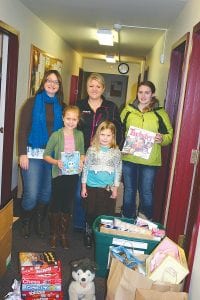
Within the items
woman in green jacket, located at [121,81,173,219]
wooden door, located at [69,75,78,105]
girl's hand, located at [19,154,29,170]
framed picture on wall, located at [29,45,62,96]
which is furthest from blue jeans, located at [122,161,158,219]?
wooden door, located at [69,75,78,105]

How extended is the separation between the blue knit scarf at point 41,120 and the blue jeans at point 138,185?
75 centimetres

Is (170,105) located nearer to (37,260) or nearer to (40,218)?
(40,218)

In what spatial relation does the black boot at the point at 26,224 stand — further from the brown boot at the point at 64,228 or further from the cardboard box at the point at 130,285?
the cardboard box at the point at 130,285

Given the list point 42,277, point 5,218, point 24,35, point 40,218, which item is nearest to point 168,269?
point 42,277

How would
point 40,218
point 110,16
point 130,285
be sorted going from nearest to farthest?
point 130,285 < point 40,218 < point 110,16

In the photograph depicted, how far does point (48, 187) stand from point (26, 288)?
1.04 m

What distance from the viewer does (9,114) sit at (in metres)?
3.50

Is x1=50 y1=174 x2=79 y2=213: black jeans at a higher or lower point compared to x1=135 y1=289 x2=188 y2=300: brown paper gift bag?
higher

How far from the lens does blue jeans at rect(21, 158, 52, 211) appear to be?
2.69 meters

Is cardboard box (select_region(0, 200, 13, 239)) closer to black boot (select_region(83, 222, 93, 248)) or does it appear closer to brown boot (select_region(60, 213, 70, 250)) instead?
brown boot (select_region(60, 213, 70, 250))

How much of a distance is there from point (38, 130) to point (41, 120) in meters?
0.08

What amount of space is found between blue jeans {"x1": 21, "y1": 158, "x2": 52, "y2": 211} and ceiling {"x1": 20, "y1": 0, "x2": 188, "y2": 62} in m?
1.86

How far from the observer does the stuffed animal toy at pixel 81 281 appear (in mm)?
1887

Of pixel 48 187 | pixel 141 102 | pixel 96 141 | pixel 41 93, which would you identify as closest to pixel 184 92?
pixel 141 102
